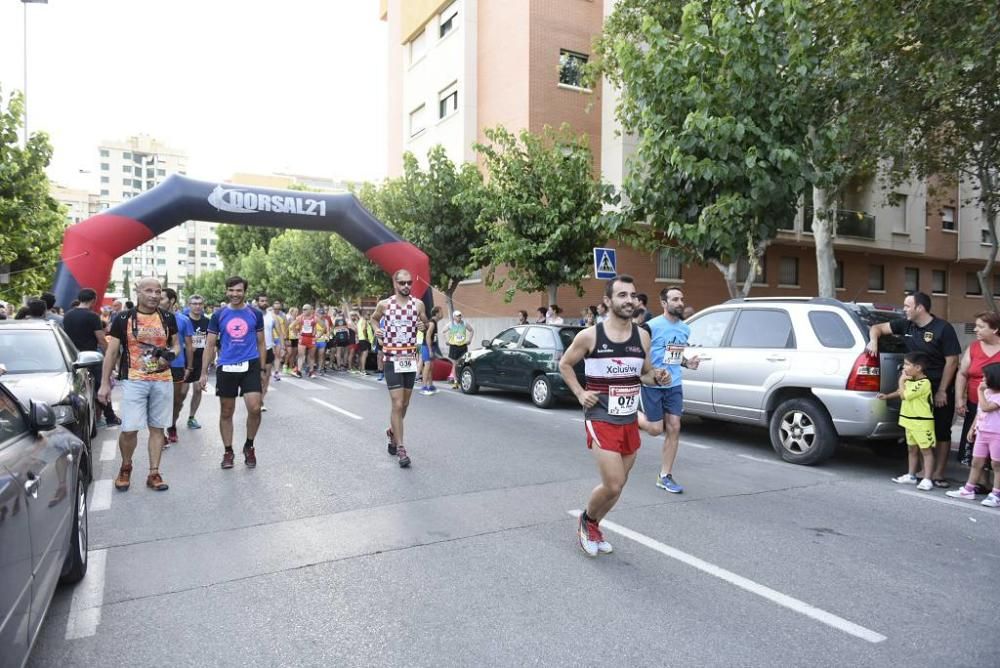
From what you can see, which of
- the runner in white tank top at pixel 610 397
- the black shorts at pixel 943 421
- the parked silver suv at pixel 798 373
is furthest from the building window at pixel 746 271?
the runner in white tank top at pixel 610 397

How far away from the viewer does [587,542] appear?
15.3 ft

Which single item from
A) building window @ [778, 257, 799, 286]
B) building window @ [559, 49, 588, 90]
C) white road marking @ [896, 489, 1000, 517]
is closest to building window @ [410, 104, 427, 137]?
building window @ [559, 49, 588, 90]

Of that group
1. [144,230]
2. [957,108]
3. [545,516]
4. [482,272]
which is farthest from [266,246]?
[545,516]

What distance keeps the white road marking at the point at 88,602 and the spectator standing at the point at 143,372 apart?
6.21ft

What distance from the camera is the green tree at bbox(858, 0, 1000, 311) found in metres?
9.30

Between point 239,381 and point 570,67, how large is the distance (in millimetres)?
18890

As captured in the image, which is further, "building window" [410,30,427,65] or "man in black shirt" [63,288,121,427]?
"building window" [410,30,427,65]

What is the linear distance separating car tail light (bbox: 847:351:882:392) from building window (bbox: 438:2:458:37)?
74.8ft

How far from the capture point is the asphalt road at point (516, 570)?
11.2 feet

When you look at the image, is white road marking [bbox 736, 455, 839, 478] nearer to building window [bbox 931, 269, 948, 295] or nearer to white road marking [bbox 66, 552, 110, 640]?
white road marking [bbox 66, 552, 110, 640]

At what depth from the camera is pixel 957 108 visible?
44.4ft

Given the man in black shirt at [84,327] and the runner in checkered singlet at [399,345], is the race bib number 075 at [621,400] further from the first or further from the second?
the man in black shirt at [84,327]

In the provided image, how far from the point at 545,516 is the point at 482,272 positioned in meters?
19.2

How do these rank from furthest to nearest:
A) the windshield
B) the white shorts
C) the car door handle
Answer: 1. the windshield
2. the white shorts
3. the car door handle
